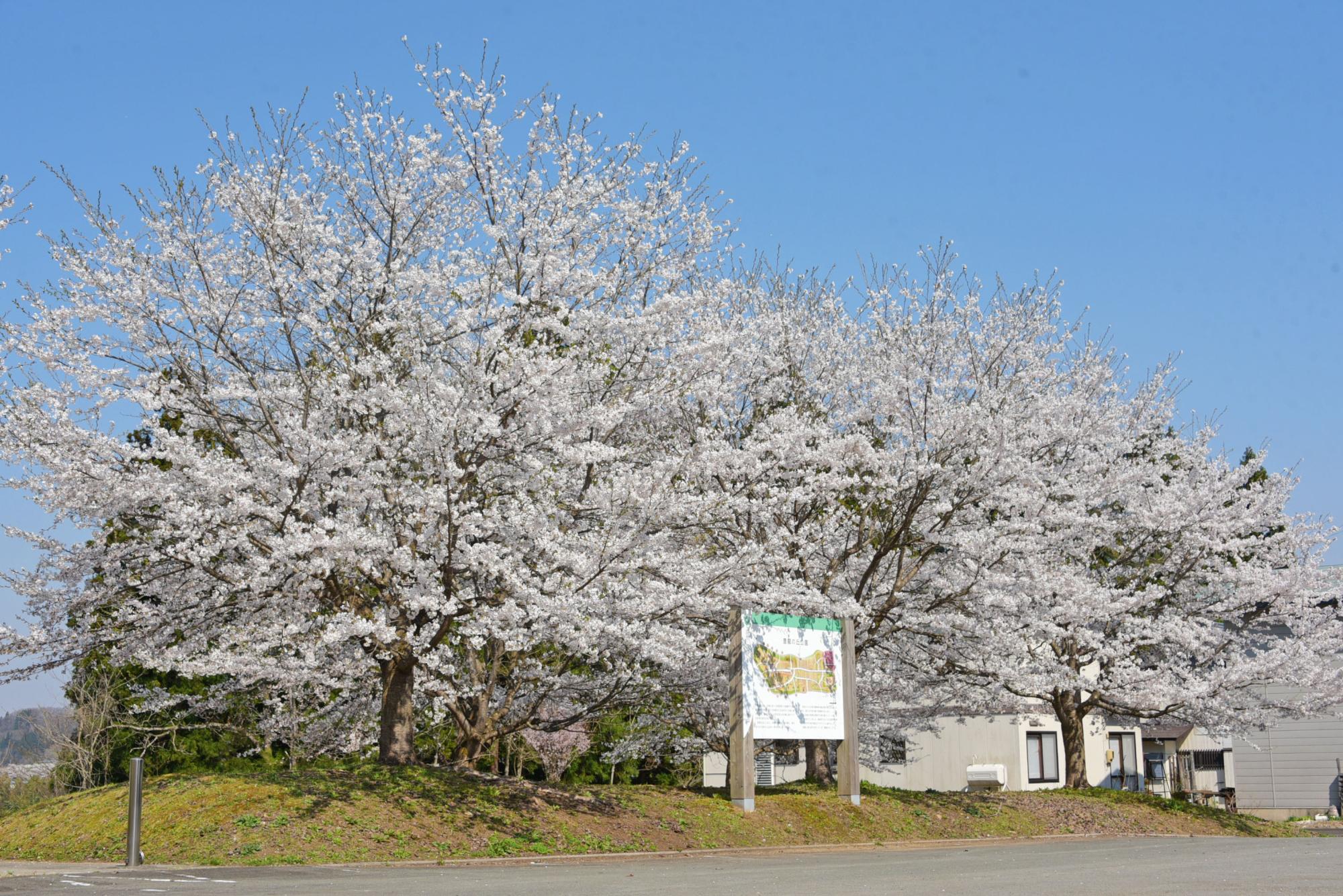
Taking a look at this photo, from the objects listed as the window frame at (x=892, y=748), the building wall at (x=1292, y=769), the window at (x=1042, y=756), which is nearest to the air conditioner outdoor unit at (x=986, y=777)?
the window frame at (x=892, y=748)

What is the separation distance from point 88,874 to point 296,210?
337 inches

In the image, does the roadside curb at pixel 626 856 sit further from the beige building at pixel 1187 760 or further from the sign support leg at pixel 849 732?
the beige building at pixel 1187 760

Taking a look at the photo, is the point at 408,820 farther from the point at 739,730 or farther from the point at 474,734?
the point at 739,730

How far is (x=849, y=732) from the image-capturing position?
2012 cm

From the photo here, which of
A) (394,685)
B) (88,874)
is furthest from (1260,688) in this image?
(88,874)

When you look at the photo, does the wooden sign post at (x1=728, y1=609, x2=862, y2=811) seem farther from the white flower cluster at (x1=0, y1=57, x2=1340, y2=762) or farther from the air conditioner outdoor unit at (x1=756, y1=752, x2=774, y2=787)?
the air conditioner outdoor unit at (x1=756, y1=752, x2=774, y2=787)

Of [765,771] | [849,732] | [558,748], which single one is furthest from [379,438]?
[765,771]

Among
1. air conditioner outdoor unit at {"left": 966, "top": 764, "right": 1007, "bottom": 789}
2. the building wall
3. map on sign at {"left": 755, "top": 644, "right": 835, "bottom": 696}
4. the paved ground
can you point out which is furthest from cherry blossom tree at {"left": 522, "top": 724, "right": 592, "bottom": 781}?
the building wall

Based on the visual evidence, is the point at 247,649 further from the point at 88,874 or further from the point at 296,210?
the point at 296,210

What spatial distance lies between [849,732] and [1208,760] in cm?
3194

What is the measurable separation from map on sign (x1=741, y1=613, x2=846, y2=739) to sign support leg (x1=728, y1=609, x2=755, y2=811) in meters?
0.09

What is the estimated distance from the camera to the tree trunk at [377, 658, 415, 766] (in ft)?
55.1

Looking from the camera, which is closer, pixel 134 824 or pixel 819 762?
pixel 134 824

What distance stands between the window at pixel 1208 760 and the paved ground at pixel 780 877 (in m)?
31.5
